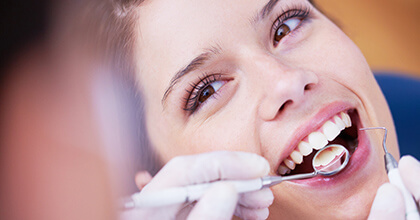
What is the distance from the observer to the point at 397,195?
2.34ft

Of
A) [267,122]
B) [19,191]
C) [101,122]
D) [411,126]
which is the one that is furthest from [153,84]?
[411,126]

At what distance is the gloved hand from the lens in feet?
2.34

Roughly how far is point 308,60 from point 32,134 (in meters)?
0.66

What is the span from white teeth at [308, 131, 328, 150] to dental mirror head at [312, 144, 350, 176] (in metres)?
0.04

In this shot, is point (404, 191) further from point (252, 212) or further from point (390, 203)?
point (252, 212)

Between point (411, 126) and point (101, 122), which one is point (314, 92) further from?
point (411, 126)

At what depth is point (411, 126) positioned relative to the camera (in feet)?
4.46

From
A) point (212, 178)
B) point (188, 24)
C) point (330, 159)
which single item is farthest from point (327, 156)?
point (188, 24)

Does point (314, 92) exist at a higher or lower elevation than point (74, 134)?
lower

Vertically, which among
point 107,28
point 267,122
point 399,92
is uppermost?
point 107,28

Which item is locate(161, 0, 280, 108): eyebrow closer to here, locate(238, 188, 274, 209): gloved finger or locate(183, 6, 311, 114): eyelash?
locate(183, 6, 311, 114): eyelash

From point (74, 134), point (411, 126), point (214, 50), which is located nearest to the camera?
point (214, 50)

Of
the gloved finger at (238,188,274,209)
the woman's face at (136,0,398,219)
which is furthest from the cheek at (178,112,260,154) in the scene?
the gloved finger at (238,188,274,209)

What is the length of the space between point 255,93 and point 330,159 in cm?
23
